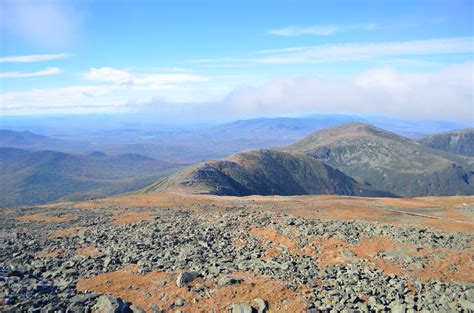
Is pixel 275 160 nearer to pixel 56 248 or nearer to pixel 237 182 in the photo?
pixel 237 182

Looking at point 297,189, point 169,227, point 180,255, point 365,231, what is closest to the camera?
point 180,255

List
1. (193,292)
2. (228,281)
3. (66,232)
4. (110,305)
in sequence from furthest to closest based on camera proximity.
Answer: (66,232) → (228,281) → (193,292) → (110,305)

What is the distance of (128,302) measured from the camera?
17.8 m

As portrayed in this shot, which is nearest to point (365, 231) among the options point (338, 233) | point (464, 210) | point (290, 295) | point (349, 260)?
point (338, 233)

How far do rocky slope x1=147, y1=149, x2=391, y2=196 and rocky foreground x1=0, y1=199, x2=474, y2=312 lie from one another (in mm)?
57500

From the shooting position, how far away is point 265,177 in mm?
144750

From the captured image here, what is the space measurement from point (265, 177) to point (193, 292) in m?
127

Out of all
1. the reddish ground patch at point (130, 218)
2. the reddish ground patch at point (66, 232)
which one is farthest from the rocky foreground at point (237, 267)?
the reddish ground patch at point (130, 218)

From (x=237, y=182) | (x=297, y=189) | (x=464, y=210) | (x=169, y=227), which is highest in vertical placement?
(x=169, y=227)

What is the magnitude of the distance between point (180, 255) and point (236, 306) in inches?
291

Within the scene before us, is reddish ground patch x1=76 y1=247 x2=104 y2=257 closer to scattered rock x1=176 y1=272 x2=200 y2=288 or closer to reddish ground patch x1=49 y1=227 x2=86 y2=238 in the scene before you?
reddish ground patch x1=49 y1=227 x2=86 y2=238

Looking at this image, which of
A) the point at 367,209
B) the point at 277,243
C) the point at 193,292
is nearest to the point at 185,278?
the point at 193,292

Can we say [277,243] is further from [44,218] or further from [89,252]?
[44,218]

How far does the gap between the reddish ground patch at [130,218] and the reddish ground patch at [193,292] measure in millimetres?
14683
